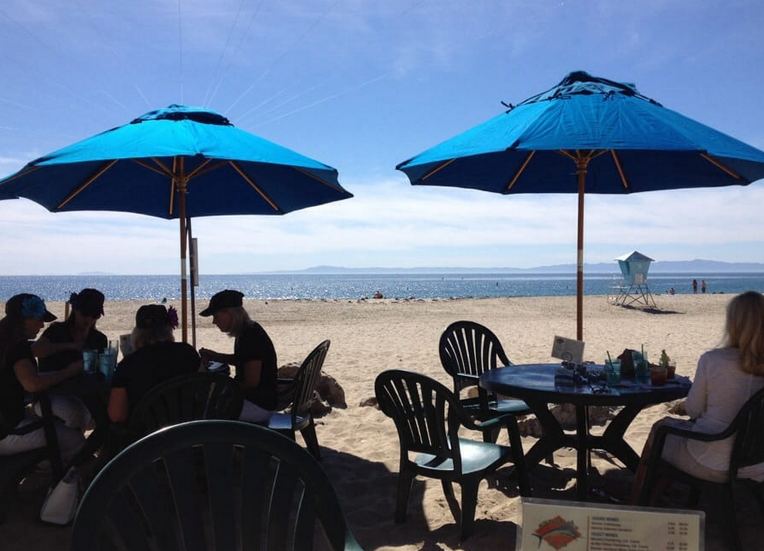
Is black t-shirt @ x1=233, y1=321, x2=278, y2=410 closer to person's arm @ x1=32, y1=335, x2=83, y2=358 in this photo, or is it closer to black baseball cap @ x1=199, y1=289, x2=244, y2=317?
black baseball cap @ x1=199, y1=289, x2=244, y2=317

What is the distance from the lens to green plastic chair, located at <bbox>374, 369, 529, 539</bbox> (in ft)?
10.2

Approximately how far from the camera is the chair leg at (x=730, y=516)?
285cm

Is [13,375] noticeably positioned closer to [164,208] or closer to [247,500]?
[247,500]

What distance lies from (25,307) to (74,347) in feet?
2.78

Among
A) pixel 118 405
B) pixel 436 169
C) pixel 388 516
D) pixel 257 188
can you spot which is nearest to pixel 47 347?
pixel 118 405

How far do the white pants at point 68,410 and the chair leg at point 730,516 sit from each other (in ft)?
11.0

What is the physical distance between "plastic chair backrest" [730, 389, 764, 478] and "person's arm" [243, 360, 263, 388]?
252 centimetres

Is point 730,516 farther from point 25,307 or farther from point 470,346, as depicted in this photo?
point 25,307

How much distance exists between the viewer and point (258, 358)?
3779 mm

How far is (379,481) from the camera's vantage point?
4055mm

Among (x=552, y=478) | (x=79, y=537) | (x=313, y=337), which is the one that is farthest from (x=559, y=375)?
(x=313, y=337)

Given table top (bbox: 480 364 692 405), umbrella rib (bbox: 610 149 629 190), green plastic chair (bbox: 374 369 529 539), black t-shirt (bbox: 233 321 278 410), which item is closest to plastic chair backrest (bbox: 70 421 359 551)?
green plastic chair (bbox: 374 369 529 539)

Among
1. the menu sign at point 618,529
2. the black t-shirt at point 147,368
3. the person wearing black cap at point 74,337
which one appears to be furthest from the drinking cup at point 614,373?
the person wearing black cap at point 74,337

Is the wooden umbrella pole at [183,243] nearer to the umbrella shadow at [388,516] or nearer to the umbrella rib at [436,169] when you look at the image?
the umbrella shadow at [388,516]
